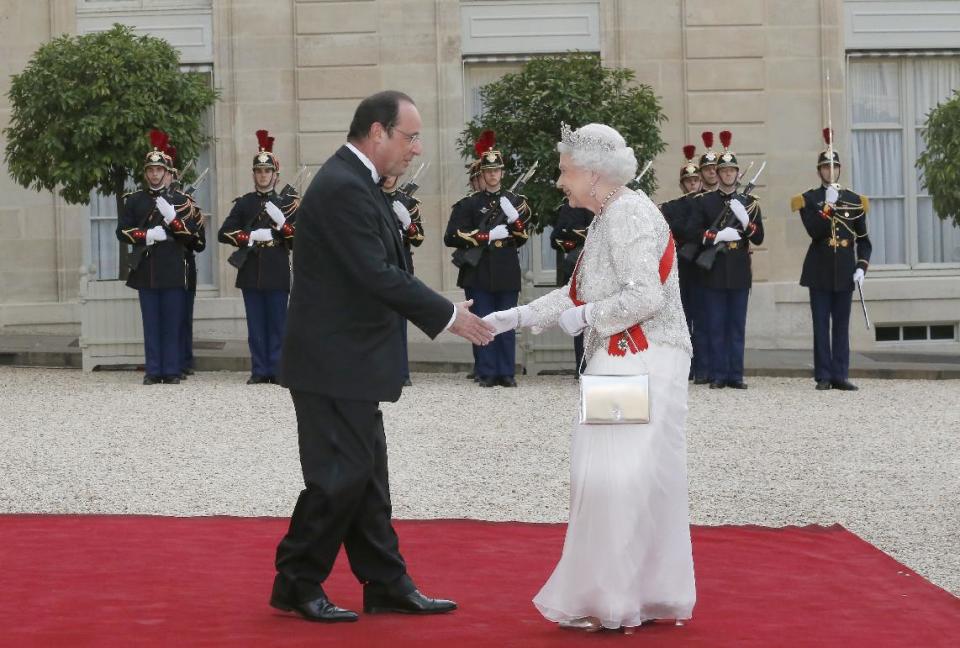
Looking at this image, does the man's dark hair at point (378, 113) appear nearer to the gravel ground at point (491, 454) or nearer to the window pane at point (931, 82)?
the gravel ground at point (491, 454)

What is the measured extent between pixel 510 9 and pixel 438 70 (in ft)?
3.22

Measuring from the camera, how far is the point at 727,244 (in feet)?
47.8

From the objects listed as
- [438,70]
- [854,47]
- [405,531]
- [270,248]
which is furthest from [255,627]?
[854,47]

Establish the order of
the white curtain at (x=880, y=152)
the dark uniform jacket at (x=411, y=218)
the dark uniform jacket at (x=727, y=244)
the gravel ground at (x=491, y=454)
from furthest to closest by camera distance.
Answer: the white curtain at (x=880, y=152) < the dark uniform jacket at (x=727, y=244) < the dark uniform jacket at (x=411, y=218) < the gravel ground at (x=491, y=454)

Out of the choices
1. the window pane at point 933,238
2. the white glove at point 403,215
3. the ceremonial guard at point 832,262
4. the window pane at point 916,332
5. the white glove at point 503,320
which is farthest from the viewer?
the window pane at point 933,238

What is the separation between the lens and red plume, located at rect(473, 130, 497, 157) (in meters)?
14.5

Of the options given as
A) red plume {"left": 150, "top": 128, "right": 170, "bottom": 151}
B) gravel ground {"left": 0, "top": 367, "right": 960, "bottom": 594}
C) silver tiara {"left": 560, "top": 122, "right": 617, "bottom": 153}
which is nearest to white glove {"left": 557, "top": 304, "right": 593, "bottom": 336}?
silver tiara {"left": 560, "top": 122, "right": 617, "bottom": 153}

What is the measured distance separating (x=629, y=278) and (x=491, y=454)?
458 centimetres

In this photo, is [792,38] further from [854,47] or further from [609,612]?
[609,612]

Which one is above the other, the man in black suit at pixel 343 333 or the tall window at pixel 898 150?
the tall window at pixel 898 150

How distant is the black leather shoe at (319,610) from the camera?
583 centimetres

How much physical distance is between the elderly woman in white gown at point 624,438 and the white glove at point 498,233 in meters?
8.42

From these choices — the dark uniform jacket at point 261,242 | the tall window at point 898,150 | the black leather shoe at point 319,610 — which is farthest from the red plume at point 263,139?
the black leather shoe at point 319,610

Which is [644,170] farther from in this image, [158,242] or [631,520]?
[631,520]
